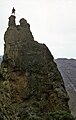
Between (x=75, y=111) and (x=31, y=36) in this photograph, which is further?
(x=75, y=111)

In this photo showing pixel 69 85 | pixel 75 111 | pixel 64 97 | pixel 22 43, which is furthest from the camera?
pixel 69 85

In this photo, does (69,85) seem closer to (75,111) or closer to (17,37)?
(75,111)

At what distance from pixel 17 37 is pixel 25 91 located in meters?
7.72

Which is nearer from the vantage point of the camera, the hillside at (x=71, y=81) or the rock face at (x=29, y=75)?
the rock face at (x=29, y=75)

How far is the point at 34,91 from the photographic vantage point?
4094 cm

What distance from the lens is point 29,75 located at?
1624 inches

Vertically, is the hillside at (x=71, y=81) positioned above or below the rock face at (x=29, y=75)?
below

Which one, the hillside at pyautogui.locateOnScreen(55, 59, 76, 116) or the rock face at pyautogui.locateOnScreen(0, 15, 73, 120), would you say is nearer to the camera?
the rock face at pyautogui.locateOnScreen(0, 15, 73, 120)

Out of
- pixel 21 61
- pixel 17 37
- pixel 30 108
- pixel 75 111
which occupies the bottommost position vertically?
pixel 75 111

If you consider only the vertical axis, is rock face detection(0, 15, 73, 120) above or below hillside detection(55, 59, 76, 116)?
above

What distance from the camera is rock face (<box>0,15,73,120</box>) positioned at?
39.8m

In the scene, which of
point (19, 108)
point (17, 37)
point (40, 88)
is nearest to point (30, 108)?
point (19, 108)

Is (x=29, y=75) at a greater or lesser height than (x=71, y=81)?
greater

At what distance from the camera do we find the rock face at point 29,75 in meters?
39.8
